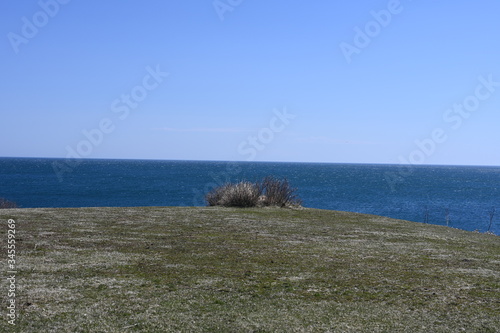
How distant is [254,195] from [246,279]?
15.7 meters

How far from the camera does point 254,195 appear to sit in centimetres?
2466

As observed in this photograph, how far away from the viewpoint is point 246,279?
355 inches

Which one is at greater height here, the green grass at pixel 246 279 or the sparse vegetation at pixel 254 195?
the sparse vegetation at pixel 254 195

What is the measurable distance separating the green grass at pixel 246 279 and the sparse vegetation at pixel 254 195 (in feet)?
26.4

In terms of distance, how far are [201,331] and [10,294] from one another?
333cm

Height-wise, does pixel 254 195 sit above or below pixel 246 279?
above

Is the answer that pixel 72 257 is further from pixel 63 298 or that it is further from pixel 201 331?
pixel 201 331

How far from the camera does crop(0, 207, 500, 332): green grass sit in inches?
267

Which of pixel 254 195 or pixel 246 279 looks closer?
pixel 246 279

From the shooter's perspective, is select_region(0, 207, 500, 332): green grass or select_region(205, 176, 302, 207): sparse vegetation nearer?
select_region(0, 207, 500, 332): green grass

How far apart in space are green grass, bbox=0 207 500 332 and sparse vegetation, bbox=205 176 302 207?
26.4 ft

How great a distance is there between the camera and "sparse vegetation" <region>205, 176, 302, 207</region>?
80.3 feet

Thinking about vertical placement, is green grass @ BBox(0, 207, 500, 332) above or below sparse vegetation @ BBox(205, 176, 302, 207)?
below

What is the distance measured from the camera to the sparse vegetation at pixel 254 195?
80.3 ft
